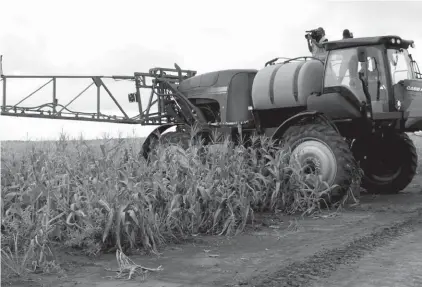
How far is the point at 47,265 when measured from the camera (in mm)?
4582

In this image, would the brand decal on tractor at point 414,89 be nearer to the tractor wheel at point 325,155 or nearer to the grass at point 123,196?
the tractor wheel at point 325,155

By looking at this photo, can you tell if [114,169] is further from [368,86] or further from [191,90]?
[191,90]

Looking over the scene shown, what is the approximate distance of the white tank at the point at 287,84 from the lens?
9.05m

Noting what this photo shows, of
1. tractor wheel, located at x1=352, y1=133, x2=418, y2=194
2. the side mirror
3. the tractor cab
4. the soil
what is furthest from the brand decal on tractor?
the soil

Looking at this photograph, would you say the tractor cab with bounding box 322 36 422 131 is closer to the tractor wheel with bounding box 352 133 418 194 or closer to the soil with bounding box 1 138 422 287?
the tractor wheel with bounding box 352 133 418 194

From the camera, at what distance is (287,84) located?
914 cm

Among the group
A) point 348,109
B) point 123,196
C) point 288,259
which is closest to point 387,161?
point 348,109

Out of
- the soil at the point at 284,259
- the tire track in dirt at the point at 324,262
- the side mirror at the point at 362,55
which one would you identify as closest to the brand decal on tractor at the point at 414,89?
the side mirror at the point at 362,55

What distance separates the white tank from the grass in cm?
136

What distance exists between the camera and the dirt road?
4.22 m

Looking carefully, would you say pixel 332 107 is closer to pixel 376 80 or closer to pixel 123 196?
pixel 376 80

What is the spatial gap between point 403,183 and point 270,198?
3.56 m

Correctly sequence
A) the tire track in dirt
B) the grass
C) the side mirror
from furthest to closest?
the side mirror, the grass, the tire track in dirt

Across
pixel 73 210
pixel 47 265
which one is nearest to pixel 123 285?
pixel 47 265
